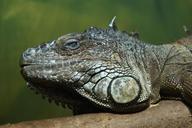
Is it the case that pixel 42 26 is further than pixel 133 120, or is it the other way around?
pixel 42 26

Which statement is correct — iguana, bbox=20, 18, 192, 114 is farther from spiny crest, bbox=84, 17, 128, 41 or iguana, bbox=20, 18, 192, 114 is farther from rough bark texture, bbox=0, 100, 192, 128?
rough bark texture, bbox=0, 100, 192, 128

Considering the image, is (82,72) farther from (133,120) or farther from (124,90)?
(133,120)

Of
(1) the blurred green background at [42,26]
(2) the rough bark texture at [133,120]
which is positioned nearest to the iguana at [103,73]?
(2) the rough bark texture at [133,120]

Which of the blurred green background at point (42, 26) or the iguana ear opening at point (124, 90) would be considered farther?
the blurred green background at point (42, 26)

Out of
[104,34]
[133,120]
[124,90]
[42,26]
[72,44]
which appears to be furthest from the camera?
[42,26]

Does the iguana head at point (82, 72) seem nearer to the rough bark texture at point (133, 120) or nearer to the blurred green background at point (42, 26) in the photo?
the rough bark texture at point (133, 120)

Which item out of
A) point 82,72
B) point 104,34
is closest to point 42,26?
point 104,34

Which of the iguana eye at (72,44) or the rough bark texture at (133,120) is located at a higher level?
the iguana eye at (72,44)

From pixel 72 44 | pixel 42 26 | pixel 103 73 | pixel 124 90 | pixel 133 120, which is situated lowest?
pixel 133 120
